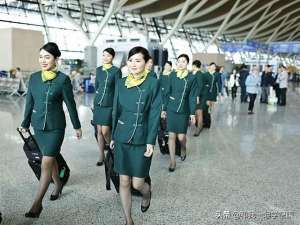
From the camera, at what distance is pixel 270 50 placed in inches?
1391

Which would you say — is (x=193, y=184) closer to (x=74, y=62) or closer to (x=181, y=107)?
(x=181, y=107)

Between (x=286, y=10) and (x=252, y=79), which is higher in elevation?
(x=286, y=10)

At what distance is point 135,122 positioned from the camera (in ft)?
10.2

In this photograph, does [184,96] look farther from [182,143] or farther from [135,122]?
[135,122]

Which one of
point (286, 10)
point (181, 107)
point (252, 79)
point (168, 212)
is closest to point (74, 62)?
point (252, 79)

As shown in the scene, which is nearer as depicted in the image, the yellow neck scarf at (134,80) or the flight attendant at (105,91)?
the yellow neck scarf at (134,80)

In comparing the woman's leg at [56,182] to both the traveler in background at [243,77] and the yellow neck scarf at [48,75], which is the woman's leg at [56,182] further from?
the traveler in background at [243,77]

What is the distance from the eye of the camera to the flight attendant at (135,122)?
308 cm

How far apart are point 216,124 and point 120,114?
23.9 ft

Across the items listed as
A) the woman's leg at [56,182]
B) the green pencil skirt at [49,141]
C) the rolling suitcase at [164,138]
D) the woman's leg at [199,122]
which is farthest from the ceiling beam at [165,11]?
the green pencil skirt at [49,141]

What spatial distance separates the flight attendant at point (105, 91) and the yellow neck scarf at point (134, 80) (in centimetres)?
196

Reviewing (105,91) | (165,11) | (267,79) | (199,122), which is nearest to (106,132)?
(105,91)

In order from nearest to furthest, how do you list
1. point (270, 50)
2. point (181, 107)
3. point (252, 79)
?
1. point (181, 107)
2. point (252, 79)
3. point (270, 50)

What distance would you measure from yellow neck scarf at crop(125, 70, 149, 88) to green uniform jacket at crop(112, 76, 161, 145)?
0.09 feet
